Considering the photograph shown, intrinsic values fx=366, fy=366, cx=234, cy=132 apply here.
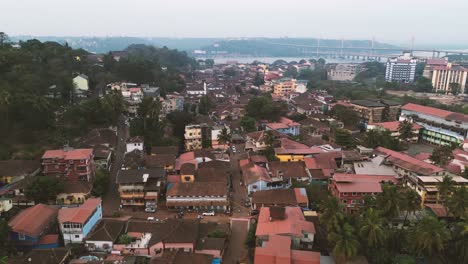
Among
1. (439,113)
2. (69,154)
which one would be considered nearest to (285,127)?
(439,113)

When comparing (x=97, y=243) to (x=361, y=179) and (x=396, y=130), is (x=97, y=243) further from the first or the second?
(x=396, y=130)

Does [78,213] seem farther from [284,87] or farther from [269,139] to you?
[284,87]

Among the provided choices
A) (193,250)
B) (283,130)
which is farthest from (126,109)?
(193,250)

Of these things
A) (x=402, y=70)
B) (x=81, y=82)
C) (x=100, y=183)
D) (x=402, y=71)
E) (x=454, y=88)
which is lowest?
(x=100, y=183)

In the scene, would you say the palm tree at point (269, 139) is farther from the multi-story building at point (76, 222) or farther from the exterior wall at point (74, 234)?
the exterior wall at point (74, 234)

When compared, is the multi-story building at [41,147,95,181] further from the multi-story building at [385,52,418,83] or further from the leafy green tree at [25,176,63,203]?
the multi-story building at [385,52,418,83]

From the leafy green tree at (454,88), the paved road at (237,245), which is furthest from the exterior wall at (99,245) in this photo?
the leafy green tree at (454,88)
